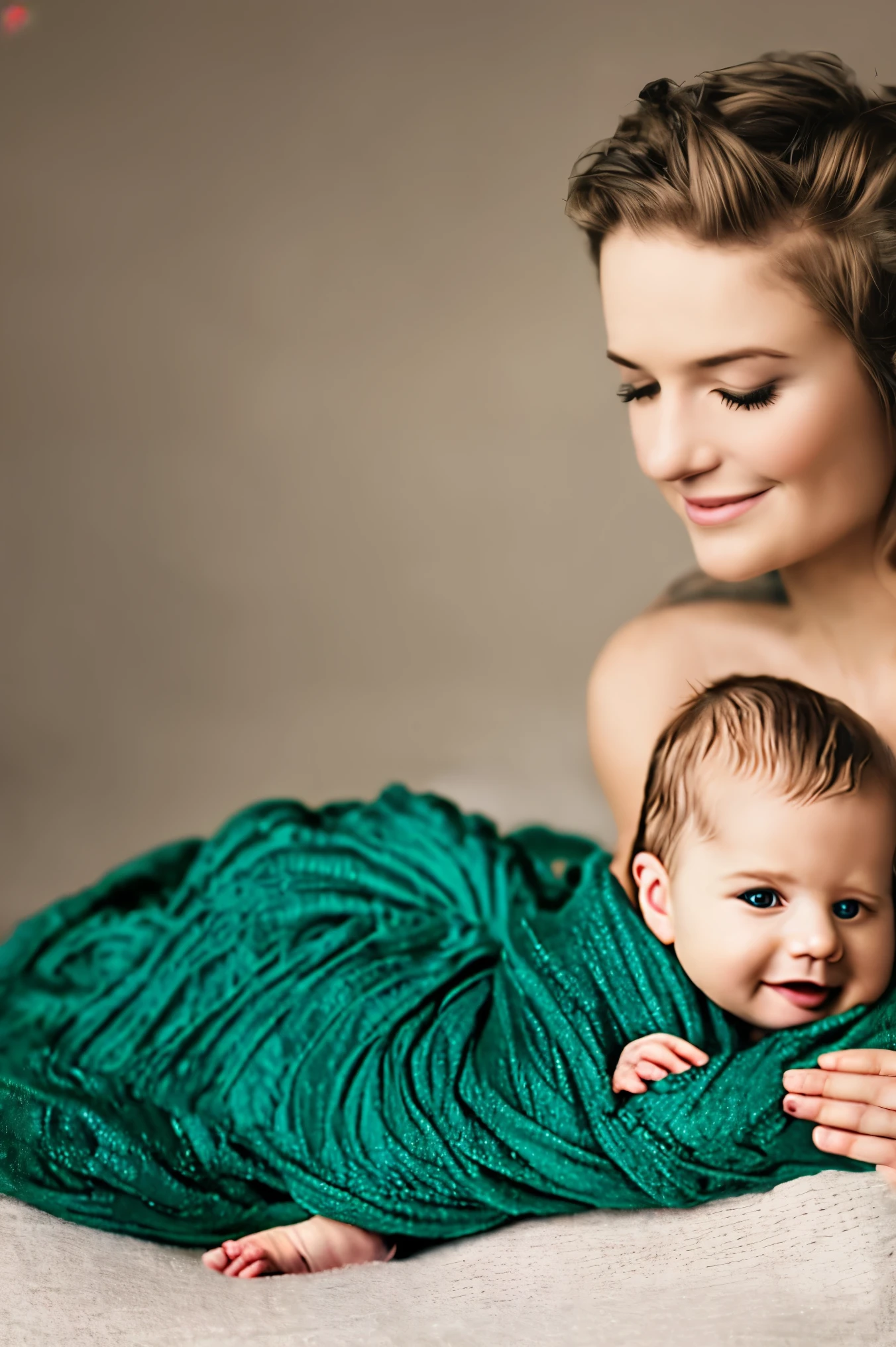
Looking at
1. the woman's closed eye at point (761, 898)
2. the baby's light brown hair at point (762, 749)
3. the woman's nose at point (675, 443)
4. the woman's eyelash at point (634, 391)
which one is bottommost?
the woman's closed eye at point (761, 898)

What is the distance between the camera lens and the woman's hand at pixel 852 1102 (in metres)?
1.05

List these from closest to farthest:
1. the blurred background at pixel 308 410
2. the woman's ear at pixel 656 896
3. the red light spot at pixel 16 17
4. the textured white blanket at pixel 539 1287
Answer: the textured white blanket at pixel 539 1287 < the woman's ear at pixel 656 896 < the blurred background at pixel 308 410 < the red light spot at pixel 16 17

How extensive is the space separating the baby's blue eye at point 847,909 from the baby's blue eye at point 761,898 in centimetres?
5

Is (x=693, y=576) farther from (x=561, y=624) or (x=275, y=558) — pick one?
(x=275, y=558)

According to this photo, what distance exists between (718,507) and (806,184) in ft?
0.87

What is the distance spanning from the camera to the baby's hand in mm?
1127

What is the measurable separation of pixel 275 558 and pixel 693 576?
54cm

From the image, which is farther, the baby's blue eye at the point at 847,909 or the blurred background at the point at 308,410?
the blurred background at the point at 308,410

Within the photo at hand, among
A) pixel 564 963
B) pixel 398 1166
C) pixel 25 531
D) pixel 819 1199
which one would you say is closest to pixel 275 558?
pixel 25 531

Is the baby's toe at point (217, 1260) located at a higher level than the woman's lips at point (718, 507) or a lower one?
lower

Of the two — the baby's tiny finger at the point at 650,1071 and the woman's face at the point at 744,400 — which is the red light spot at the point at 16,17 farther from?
the baby's tiny finger at the point at 650,1071

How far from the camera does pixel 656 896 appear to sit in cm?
119

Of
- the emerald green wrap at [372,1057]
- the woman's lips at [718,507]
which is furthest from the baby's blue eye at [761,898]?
the woman's lips at [718,507]

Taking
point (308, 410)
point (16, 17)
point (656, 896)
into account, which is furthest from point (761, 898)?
point (16, 17)
